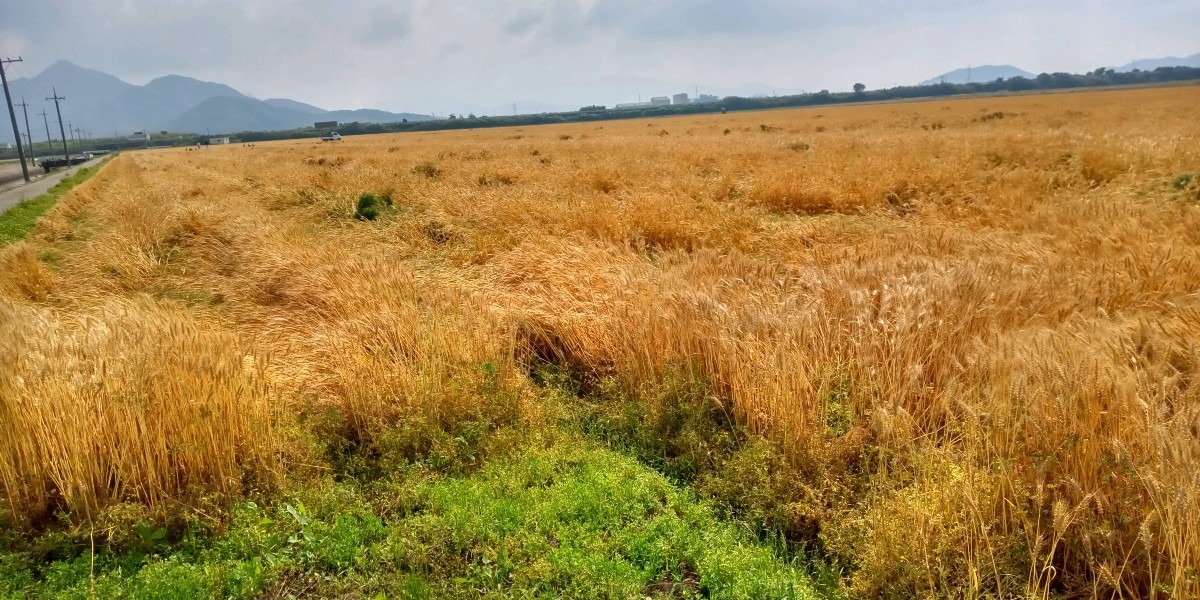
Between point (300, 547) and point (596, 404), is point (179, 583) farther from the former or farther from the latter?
point (596, 404)

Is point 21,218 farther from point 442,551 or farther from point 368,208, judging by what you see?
point 442,551

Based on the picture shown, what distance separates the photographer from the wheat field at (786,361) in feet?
9.59

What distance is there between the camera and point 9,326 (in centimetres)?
459

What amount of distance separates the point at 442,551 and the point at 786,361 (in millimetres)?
2496

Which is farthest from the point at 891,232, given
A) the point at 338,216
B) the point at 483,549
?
the point at 338,216

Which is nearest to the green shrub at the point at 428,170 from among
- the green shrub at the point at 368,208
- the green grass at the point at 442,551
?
the green shrub at the point at 368,208

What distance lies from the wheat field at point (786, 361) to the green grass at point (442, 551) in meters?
0.36

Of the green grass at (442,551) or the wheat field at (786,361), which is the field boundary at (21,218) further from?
the green grass at (442,551)

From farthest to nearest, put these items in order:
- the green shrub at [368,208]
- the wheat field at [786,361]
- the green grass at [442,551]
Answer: the green shrub at [368,208], the green grass at [442,551], the wheat field at [786,361]

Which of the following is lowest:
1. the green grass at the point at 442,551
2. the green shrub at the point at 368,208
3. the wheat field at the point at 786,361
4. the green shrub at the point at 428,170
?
the green grass at the point at 442,551

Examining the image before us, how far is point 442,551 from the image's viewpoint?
3.35m

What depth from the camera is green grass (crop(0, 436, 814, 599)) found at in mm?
3074

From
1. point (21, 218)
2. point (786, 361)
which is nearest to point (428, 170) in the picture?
point (21, 218)

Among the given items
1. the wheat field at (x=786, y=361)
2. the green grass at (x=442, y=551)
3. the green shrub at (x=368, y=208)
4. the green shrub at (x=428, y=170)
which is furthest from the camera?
the green shrub at (x=428, y=170)
